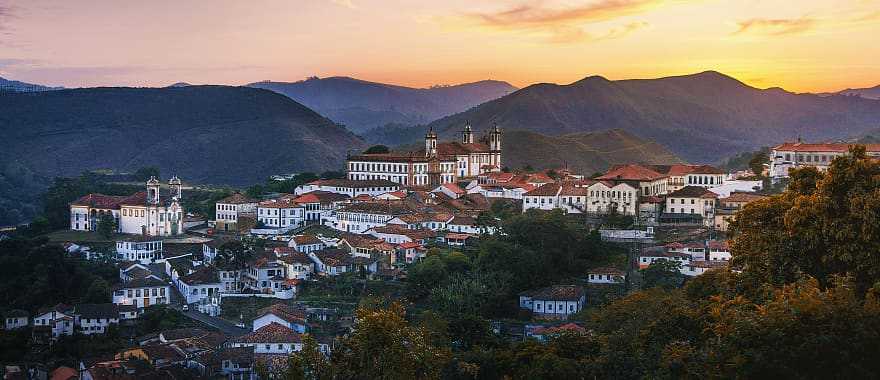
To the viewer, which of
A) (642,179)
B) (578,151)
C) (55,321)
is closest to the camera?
(55,321)

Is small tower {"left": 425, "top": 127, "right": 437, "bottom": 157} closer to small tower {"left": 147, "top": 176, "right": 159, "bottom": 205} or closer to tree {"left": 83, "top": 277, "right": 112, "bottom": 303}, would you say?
small tower {"left": 147, "top": 176, "right": 159, "bottom": 205}

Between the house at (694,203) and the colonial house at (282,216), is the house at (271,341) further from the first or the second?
the house at (694,203)

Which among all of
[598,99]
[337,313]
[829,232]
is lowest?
[337,313]

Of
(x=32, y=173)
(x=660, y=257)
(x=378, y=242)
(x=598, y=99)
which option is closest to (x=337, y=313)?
(x=378, y=242)

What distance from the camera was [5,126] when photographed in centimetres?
10875

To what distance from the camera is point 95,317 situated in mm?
29469

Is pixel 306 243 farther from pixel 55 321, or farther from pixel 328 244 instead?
pixel 55 321

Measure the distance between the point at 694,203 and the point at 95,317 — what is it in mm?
Answer: 20678

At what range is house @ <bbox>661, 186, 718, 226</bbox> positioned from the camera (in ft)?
114

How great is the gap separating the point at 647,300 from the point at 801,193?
4450mm

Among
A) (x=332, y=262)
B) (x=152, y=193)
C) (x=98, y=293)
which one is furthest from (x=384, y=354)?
(x=152, y=193)

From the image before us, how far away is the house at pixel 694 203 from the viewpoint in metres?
34.7

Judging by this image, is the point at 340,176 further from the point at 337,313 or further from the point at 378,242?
the point at 337,313

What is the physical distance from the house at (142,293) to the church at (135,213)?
7.07 meters
